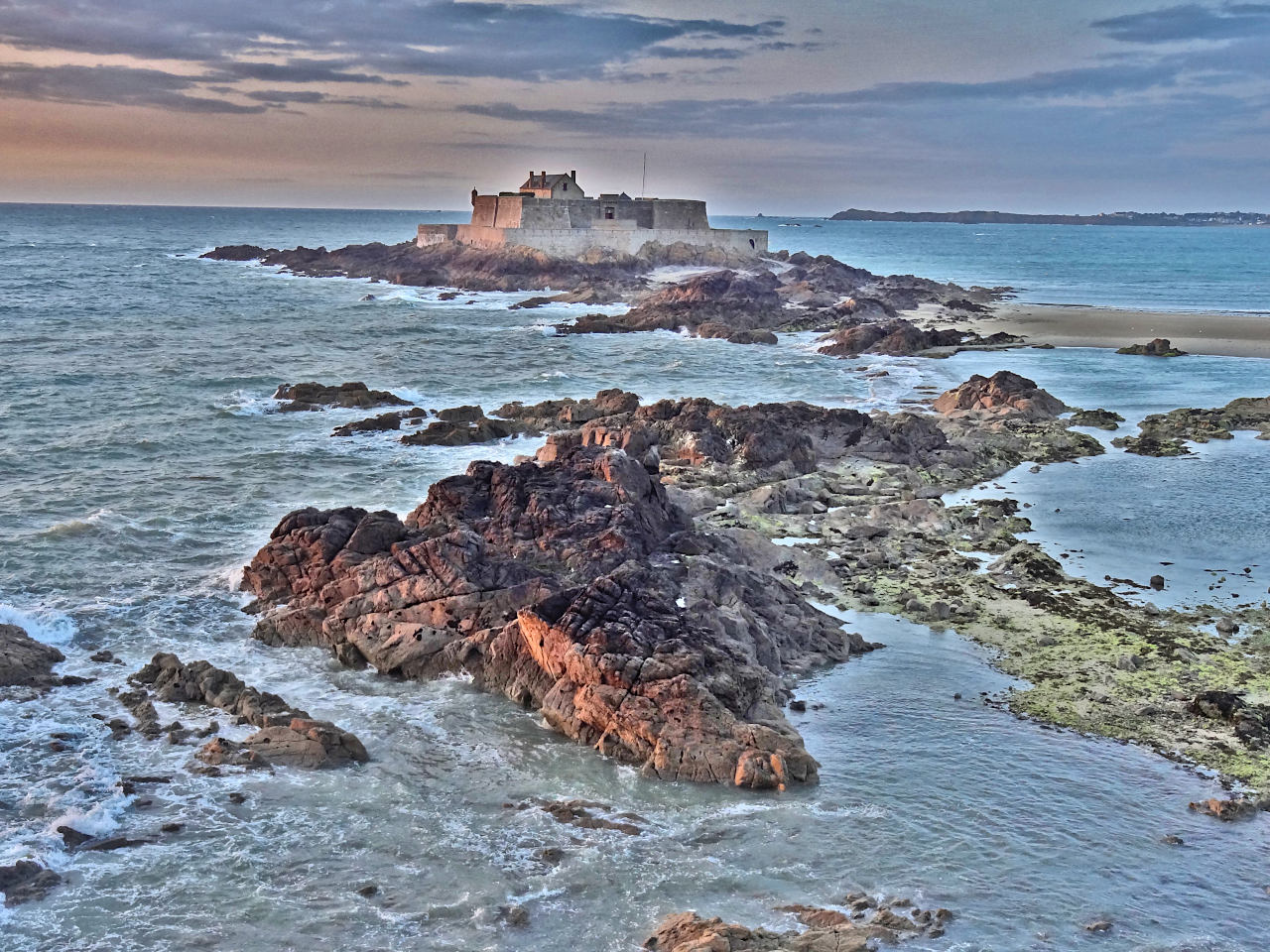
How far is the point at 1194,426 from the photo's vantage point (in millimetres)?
33375

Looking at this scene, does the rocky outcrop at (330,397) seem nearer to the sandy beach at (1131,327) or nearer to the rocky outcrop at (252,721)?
the rocky outcrop at (252,721)

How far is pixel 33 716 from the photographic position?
47.5 ft

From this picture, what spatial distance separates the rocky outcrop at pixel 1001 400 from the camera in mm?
34250

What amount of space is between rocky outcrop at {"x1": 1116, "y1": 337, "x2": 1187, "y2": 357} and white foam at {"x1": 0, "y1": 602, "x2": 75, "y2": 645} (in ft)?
151

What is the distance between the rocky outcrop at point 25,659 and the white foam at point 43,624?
40 centimetres

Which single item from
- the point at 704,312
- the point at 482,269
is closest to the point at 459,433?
the point at 704,312

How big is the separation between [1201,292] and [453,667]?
3239 inches

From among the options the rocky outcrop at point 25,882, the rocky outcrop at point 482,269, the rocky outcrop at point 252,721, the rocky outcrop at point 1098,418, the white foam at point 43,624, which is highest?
the rocky outcrop at point 482,269

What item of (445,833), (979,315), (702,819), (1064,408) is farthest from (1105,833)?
(979,315)

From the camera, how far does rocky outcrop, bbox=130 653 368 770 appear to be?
13.5 m

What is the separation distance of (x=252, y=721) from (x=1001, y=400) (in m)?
26.5

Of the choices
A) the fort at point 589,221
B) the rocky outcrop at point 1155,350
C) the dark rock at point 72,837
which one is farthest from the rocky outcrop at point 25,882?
the fort at point 589,221

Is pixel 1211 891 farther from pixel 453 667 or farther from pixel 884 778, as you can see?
pixel 453 667

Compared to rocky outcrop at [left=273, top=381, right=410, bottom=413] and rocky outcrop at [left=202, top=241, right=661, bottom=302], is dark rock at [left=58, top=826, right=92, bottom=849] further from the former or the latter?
rocky outcrop at [left=202, top=241, right=661, bottom=302]
